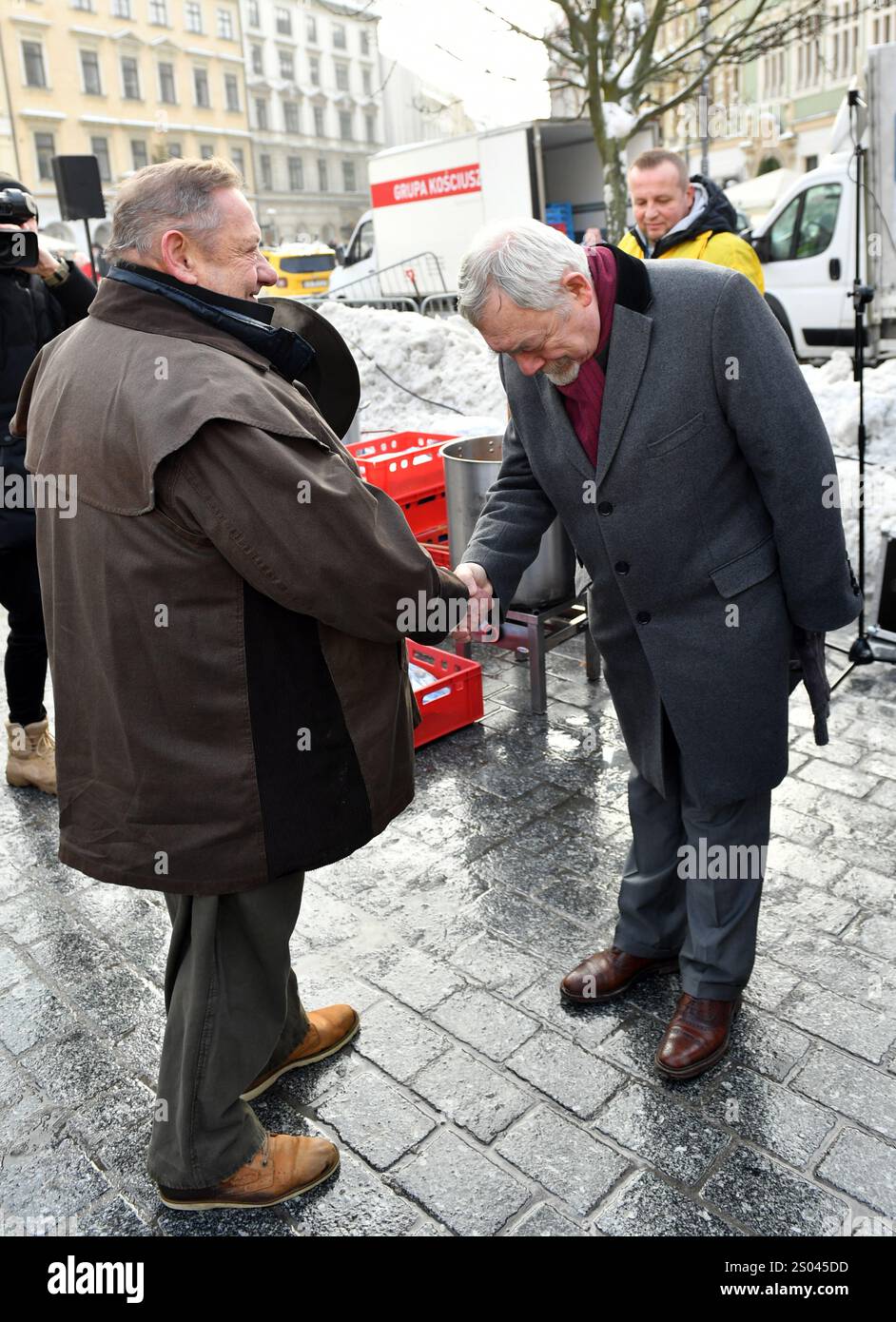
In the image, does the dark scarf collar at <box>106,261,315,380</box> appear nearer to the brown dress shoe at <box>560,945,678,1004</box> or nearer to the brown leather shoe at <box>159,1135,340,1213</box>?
the brown leather shoe at <box>159,1135,340,1213</box>

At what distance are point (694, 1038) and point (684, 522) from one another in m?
1.35

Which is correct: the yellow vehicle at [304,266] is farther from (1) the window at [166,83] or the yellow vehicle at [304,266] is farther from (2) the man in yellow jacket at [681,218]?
(1) the window at [166,83]

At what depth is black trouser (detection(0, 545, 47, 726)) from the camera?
4203 mm

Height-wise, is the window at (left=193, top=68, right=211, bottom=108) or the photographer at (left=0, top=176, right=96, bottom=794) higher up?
the window at (left=193, top=68, right=211, bottom=108)

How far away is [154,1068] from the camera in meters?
2.96

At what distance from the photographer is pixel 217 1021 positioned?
7.68ft

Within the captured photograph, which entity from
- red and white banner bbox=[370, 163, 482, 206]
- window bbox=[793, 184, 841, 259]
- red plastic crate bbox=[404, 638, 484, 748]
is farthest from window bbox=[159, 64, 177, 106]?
red plastic crate bbox=[404, 638, 484, 748]

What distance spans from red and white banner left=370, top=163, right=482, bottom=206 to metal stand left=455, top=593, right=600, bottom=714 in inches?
576

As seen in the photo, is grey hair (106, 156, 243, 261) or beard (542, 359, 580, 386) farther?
beard (542, 359, 580, 386)

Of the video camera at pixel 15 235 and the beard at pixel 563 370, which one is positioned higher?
the video camera at pixel 15 235

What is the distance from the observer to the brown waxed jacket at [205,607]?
1961 mm

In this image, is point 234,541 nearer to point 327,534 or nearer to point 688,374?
point 327,534

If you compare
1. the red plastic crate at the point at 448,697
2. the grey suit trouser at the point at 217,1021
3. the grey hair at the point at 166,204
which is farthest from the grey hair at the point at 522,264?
the red plastic crate at the point at 448,697

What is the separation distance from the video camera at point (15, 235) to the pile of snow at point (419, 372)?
6398 mm
